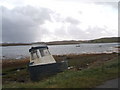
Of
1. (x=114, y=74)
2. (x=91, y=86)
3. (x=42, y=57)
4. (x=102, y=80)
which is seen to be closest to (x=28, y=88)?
(x=91, y=86)

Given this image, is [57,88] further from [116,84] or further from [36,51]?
[36,51]

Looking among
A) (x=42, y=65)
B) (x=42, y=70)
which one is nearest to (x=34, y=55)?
(x=42, y=65)

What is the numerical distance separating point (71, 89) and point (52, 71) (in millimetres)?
14541

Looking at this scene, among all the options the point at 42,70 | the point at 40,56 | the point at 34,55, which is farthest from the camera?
the point at 34,55

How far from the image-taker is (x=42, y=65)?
27.2 m

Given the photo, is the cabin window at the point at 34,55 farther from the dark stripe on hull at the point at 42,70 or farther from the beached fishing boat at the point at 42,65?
the dark stripe on hull at the point at 42,70

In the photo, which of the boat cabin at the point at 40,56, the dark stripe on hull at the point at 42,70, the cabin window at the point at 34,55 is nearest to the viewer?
the dark stripe on hull at the point at 42,70

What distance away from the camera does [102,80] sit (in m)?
16.3

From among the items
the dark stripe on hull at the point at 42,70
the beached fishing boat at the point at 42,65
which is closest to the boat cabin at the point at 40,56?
the beached fishing boat at the point at 42,65

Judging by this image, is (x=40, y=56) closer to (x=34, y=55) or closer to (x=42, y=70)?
(x=34, y=55)

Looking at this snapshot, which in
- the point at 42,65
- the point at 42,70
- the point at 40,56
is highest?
the point at 40,56

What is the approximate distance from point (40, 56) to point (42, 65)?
3.03m

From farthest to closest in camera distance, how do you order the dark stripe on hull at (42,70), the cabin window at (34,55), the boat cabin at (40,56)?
the cabin window at (34,55) → the boat cabin at (40,56) → the dark stripe on hull at (42,70)

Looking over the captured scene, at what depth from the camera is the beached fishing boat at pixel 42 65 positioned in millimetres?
26453
